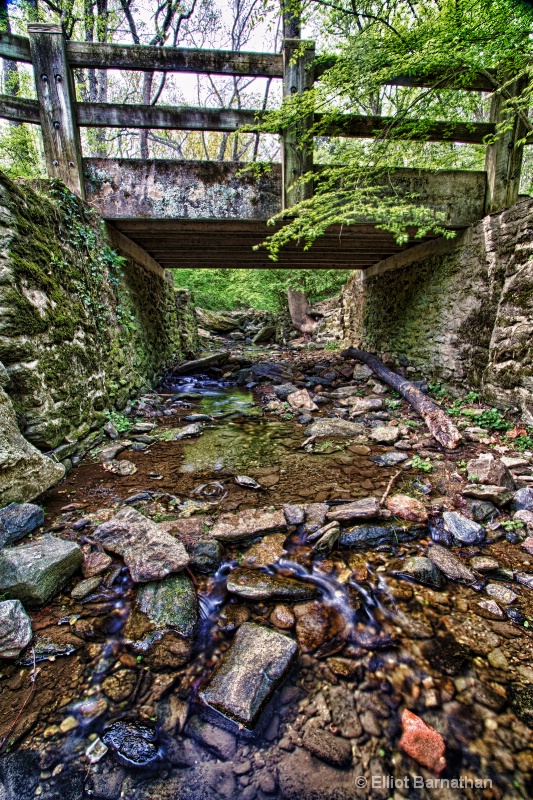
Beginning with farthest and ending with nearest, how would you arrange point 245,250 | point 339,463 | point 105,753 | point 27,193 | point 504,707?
point 245,250
point 339,463
point 27,193
point 504,707
point 105,753

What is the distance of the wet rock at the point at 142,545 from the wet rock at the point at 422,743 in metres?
1.41

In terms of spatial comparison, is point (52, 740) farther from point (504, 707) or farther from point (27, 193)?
point (27, 193)

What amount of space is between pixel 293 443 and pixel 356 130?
434cm

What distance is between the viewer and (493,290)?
467 centimetres

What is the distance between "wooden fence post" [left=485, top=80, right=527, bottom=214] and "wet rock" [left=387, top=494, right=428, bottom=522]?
14.7 ft

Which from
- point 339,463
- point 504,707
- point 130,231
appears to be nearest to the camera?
point 504,707

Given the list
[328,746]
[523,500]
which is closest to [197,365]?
[523,500]

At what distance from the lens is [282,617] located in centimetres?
202

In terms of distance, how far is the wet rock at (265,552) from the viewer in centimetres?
241

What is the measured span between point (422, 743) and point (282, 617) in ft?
2.73

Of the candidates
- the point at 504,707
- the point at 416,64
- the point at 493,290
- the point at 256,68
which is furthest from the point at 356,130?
the point at 504,707

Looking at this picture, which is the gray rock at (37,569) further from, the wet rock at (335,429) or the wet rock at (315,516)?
the wet rock at (335,429)

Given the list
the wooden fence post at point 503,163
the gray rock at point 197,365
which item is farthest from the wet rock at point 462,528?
the gray rock at point 197,365

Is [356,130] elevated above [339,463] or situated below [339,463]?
above
